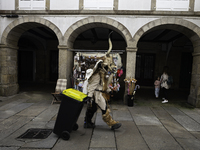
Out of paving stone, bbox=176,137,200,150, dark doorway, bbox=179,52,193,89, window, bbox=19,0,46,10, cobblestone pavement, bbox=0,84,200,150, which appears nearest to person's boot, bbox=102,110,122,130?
cobblestone pavement, bbox=0,84,200,150

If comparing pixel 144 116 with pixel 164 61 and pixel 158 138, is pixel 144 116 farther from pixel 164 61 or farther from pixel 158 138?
pixel 164 61

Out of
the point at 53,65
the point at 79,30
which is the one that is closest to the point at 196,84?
the point at 79,30

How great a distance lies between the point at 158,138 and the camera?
136 inches

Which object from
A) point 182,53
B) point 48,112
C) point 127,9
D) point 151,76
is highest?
point 127,9

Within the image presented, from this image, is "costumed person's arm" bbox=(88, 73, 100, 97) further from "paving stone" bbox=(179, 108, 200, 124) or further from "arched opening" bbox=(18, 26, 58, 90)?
"arched opening" bbox=(18, 26, 58, 90)

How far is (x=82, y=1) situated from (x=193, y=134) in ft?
20.7

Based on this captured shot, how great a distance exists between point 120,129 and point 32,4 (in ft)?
21.2

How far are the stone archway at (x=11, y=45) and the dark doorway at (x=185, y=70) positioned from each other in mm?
9150

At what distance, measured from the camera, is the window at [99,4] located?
21.4 feet

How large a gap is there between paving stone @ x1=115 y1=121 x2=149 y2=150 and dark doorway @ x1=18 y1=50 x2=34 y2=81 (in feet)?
34.4

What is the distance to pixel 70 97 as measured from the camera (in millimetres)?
3209

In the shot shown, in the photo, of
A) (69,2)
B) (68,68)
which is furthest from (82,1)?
(68,68)

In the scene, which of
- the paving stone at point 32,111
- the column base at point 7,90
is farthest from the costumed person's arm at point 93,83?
the column base at point 7,90

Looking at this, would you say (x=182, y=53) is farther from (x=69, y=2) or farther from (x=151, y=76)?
(x=69, y=2)
